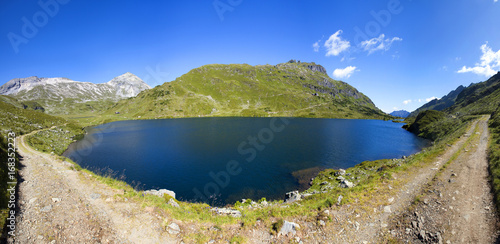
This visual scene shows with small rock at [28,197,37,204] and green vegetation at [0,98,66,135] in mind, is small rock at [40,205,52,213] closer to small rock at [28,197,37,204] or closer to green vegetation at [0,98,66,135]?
small rock at [28,197,37,204]

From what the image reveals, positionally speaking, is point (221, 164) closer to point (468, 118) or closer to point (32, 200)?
point (32, 200)

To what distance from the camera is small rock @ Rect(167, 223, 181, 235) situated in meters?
14.2

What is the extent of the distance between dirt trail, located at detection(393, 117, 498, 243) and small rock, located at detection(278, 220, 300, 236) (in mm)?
8245

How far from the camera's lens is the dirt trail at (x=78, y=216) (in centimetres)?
1259

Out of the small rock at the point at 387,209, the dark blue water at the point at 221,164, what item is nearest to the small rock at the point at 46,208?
the dark blue water at the point at 221,164

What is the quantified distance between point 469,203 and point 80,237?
34.1 m

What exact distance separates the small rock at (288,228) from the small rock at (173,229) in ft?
28.7

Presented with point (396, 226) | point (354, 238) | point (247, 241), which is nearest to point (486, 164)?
point (396, 226)

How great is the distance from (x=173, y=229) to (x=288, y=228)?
10007 mm

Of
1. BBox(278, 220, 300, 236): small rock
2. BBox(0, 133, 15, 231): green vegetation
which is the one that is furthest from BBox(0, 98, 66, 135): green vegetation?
BBox(278, 220, 300, 236): small rock

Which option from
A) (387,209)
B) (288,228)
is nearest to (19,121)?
(288,228)

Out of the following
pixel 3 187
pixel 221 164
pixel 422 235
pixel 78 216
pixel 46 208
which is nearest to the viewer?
pixel 422 235

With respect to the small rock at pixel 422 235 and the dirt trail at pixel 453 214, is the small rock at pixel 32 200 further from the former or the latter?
the small rock at pixel 422 235

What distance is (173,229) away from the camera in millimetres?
14547
